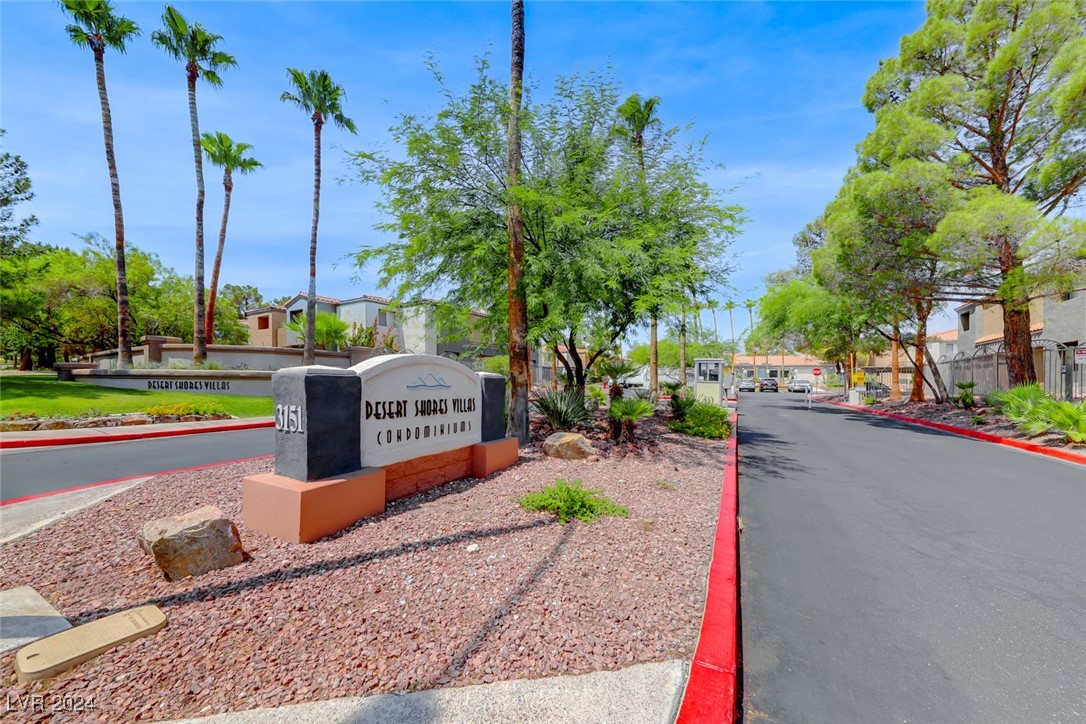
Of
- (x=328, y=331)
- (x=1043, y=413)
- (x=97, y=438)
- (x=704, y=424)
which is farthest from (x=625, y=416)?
(x=328, y=331)

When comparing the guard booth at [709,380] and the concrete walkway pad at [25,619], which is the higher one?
the guard booth at [709,380]

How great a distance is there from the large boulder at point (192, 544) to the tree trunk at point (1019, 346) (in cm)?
2169

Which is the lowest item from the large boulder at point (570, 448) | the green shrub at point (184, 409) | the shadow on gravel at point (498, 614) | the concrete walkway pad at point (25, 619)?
the shadow on gravel at point (498, 614)

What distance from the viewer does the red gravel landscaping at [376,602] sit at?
258 centimetres

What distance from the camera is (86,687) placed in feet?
8.19

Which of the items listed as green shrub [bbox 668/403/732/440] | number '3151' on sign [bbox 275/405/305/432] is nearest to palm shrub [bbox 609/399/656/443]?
green shrub [bbox 668/403/732/440]

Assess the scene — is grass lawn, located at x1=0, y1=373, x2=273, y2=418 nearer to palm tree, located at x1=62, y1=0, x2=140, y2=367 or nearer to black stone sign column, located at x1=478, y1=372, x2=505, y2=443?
palm tree, located at x1=62, y1=0, x2=140, y2=367

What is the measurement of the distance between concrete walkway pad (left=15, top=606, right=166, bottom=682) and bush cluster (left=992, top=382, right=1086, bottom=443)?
15.9 metres

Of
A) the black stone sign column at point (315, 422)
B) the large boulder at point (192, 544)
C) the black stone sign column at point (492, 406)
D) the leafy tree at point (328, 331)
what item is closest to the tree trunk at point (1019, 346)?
the black stone sign column at point (492, 406)

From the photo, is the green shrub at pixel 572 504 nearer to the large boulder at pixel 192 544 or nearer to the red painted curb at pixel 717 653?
the red painted curb at pixel 717 653

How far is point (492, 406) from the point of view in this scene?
7.22 metres

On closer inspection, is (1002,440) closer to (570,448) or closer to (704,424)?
(704,424)

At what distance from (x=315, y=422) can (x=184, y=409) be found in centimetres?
1341

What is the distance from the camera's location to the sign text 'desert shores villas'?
5.12m
